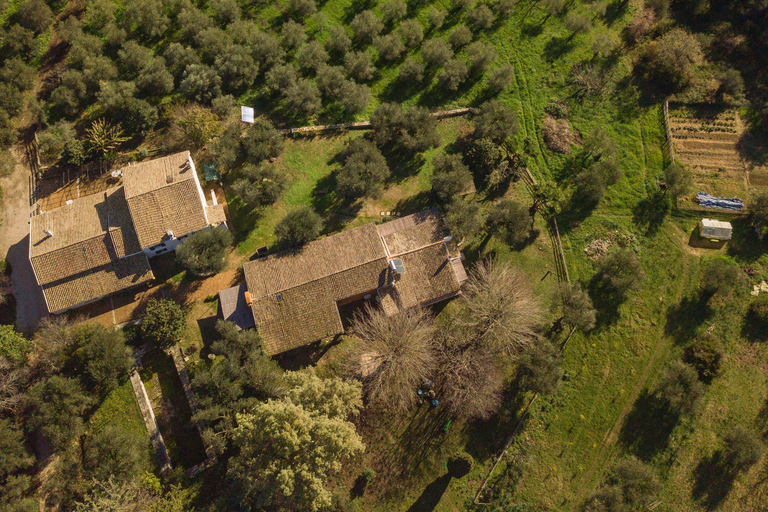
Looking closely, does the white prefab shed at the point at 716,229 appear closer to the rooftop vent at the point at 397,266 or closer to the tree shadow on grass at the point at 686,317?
the tree shadow on grass at the point at 686,317

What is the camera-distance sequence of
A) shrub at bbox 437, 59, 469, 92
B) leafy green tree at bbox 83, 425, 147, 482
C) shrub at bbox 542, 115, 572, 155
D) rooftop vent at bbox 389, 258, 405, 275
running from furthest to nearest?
shrub at bbox 437, 59, 469, 92
shrub at bbox 542, 115, 572, 155
rooftop vent at bbox 389, 258, 405, 275
leafy green tree at bbox 83, 425, 147, 482

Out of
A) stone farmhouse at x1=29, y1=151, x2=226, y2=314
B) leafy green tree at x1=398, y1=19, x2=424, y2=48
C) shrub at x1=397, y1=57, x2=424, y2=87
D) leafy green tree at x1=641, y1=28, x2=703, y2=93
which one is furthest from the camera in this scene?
leafy green tree at x1=398, y1=19, x2=424, y2=48

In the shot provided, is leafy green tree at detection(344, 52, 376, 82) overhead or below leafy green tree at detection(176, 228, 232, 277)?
overhead

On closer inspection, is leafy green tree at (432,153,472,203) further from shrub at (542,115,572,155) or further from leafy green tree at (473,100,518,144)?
shrub at (542,115,572,155)

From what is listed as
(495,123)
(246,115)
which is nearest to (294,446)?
(246,115)

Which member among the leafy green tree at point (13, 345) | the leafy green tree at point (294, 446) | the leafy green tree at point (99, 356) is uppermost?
the leafy green tree at point (13, 345)

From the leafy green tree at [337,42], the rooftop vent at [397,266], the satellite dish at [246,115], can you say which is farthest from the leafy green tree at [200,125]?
the rooftop vent at [397,266]

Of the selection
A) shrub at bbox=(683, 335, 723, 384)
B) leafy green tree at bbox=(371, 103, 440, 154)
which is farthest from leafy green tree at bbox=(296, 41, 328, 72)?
shrub at bbox=(683, 335, 723, 384)

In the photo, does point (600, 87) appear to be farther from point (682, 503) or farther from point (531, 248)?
point (682, 503)
